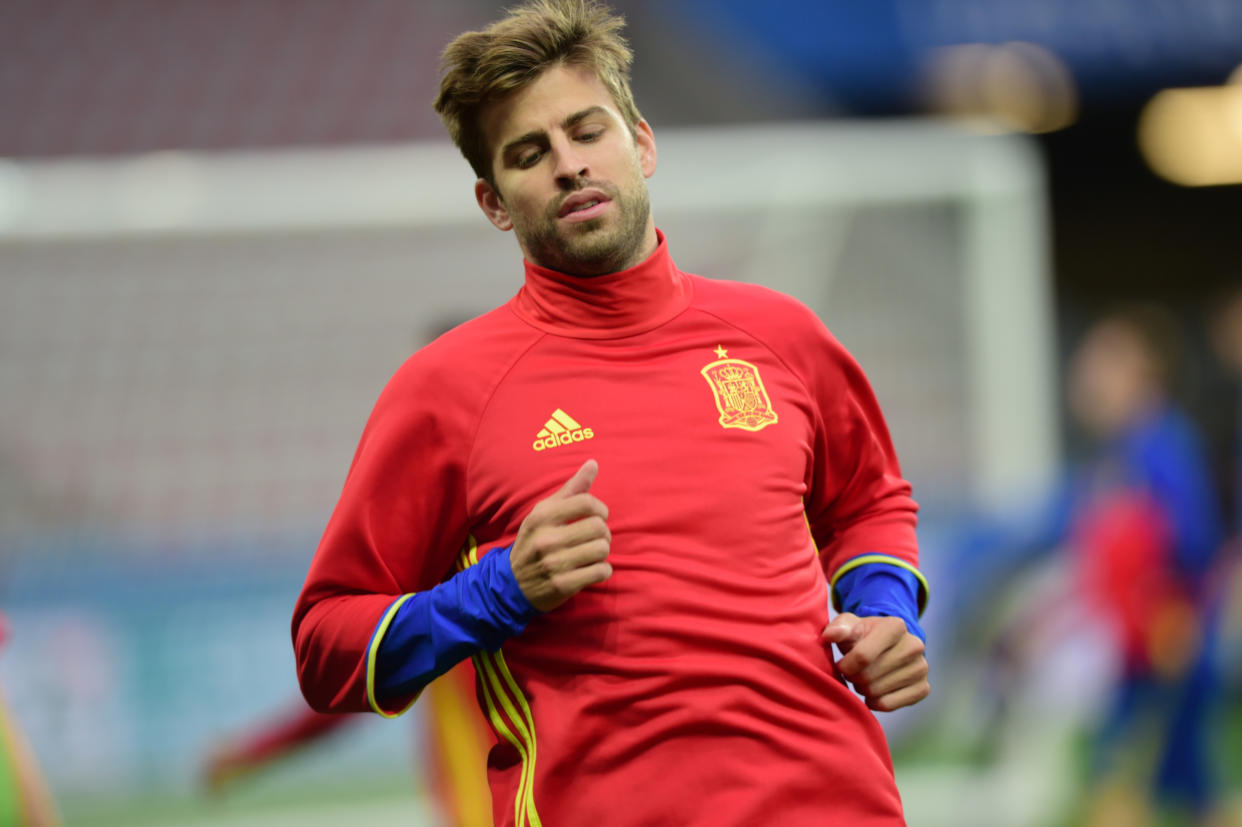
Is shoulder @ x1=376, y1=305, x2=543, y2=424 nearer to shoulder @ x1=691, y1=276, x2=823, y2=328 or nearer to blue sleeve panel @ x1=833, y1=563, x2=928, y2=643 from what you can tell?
shoulder @ x1=691, y1=276, x2=823, y2=328

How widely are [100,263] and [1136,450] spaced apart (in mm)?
4418

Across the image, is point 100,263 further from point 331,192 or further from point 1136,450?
point 1136,450

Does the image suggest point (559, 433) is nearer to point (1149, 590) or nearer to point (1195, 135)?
point (1149, 590)

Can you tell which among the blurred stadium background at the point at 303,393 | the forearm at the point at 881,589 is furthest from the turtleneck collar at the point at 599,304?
the blurred stadium background at the point at 303,393

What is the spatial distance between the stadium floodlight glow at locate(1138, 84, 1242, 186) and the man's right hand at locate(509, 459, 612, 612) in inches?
345

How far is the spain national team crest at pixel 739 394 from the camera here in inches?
61.1

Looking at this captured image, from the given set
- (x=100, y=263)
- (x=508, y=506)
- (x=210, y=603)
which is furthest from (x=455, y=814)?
(x=100, y=263)

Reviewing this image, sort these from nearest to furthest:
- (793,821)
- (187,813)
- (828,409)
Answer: (793,821)
(828,409)
(187,813)

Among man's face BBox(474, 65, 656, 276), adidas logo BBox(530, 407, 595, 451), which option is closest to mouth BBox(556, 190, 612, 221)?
man's face BBox(474, 65, 656, 276)

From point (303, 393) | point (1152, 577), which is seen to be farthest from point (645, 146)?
point (303, 393)

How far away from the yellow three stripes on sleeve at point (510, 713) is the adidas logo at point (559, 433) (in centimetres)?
16

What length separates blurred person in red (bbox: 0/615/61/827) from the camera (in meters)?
2.20

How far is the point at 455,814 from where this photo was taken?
2.95 meters

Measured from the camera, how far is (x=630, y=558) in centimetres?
145
